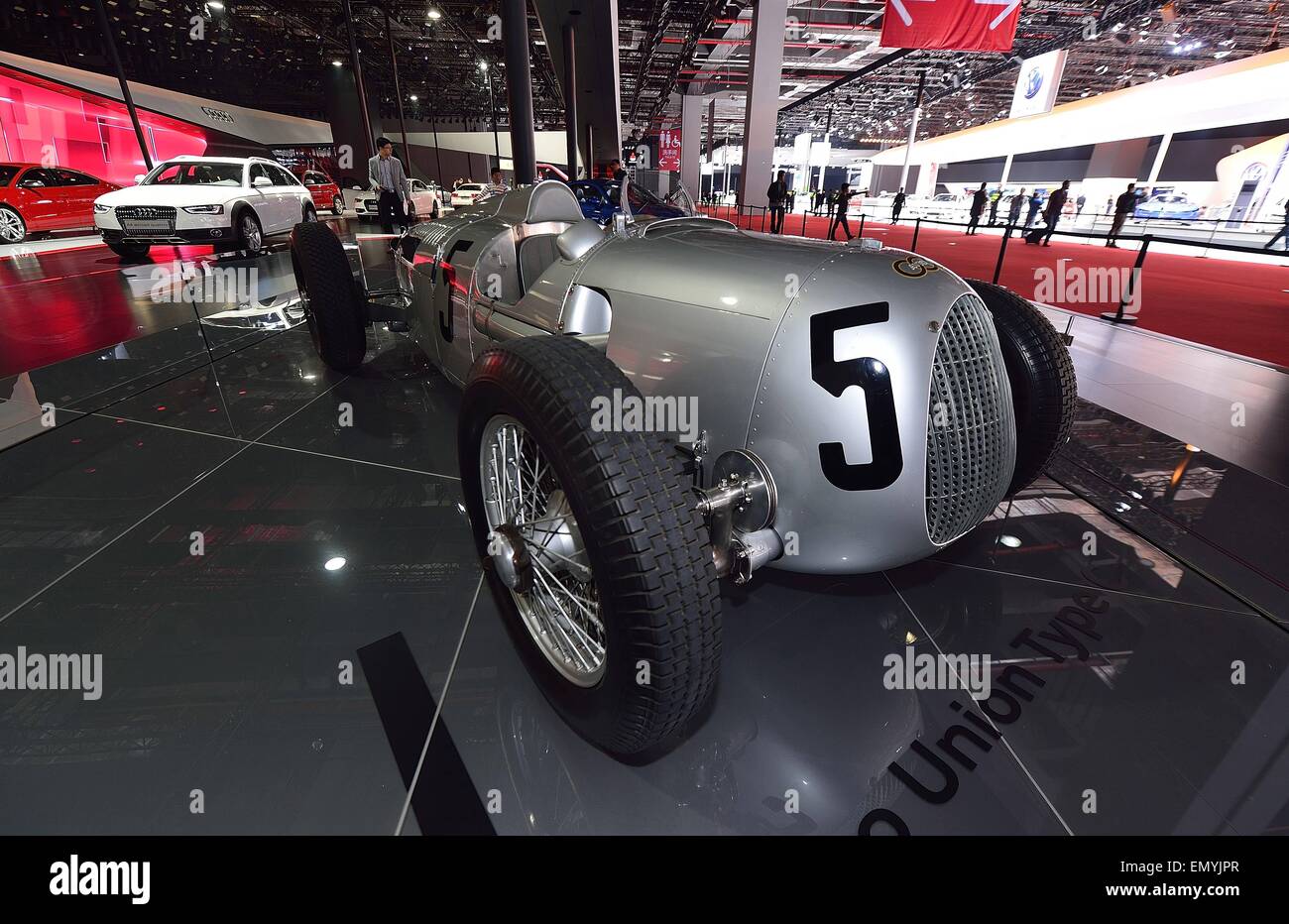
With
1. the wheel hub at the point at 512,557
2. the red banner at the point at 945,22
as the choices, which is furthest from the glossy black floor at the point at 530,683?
the red banner at the point at 945,22

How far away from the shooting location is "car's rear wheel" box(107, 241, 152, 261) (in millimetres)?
8461

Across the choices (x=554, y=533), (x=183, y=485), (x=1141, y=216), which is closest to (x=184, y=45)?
(x=183, y=485)

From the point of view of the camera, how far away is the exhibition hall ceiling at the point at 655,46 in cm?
1644

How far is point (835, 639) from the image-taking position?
74.9 inches

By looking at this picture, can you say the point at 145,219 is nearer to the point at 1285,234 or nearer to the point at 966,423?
the point at 966,423

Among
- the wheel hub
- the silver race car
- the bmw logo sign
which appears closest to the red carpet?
the silver race car

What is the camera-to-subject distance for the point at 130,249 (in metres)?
8.66

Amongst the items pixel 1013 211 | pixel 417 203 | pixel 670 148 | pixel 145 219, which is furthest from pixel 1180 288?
pixel 670 148

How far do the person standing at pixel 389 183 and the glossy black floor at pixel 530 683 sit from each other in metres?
8.42

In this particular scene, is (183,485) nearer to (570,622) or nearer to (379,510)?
(379,510)

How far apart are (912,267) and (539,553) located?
4.55 ft

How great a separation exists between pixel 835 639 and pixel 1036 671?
60 cm

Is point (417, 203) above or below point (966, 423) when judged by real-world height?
above

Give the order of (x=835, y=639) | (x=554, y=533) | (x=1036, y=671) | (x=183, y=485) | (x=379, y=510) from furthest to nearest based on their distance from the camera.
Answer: (x=183, y=485), (x=379, y=510), (x=835, y=639), (x=1036, y=671), (x=554, y=533)
